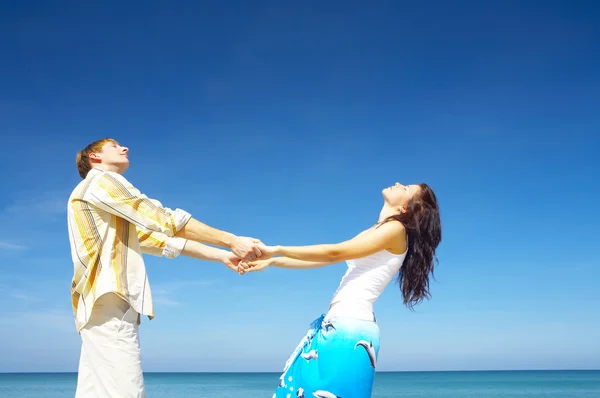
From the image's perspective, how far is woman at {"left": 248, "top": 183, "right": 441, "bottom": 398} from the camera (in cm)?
382

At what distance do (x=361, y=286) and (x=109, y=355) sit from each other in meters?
1.67

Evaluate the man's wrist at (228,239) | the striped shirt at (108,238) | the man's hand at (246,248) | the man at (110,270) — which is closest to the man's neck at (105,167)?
the man at (110,270)

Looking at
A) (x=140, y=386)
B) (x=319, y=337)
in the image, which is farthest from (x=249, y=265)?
(x=140, y=386)

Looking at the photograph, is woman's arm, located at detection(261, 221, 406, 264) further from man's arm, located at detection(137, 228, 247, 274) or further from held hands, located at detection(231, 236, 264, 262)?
man's arm, located at detection(137, 228, 247, 274)

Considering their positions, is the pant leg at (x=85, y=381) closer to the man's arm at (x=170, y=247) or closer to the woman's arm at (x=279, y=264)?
the man's arm at (x=170, y=247)

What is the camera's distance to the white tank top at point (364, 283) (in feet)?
13.2

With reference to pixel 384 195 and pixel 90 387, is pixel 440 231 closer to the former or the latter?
pixel 384 195

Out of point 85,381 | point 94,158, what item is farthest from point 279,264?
point 85,381

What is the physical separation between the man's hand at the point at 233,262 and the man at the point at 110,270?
873 millimetres

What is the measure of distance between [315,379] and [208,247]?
1.71 metres

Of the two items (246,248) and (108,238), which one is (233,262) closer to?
(246,248)

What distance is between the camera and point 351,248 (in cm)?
408

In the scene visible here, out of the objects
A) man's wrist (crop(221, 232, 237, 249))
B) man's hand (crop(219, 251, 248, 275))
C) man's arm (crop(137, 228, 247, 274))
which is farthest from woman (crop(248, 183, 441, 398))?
man's arm (crop(137, 228, 247, 274))

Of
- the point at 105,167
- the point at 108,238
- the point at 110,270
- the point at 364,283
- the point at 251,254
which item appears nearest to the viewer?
the point at 110,270
